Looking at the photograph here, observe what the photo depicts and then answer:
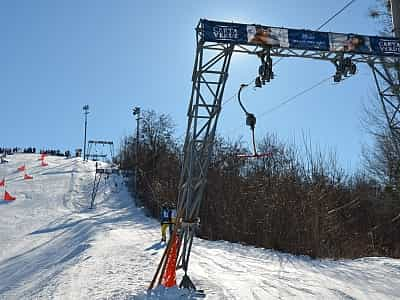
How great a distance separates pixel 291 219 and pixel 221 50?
46.1 feet

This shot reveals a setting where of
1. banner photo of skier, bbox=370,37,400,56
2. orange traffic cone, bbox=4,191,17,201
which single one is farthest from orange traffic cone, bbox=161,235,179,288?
orange traffic cone, bbox=4,191,17,201

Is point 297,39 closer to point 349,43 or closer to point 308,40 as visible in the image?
point 308,40

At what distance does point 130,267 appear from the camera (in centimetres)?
1248

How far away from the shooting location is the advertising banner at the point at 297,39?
934cm

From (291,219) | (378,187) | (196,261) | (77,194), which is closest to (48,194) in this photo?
(77,194)

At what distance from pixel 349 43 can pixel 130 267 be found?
8844 mm

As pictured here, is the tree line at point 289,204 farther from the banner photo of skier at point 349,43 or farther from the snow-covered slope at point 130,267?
the banner photo of skier at point 349,43

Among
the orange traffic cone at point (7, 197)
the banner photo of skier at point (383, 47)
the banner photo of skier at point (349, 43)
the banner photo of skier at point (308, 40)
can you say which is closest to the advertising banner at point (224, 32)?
the banner photo of skier at point (308, 40)

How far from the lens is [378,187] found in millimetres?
28094

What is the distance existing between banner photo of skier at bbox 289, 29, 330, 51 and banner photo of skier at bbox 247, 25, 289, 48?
0.19m

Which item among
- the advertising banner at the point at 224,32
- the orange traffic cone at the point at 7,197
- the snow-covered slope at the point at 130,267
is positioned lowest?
the snow-covered slope at the point at 130,267

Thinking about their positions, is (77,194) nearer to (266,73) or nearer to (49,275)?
(49,275)

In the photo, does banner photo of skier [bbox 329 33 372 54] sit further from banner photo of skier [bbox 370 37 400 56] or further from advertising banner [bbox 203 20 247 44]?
advertising banner [bbox 203 20 247 44]

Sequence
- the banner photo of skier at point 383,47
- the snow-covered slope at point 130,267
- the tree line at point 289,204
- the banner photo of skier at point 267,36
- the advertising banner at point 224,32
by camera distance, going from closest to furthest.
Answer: the advertising banner at point 224,32, the banner photo of skier at point 267,36, the snow-covered slope at point 130,267, the banner photo of skier at point 383,47, the tree line at point 289,204
